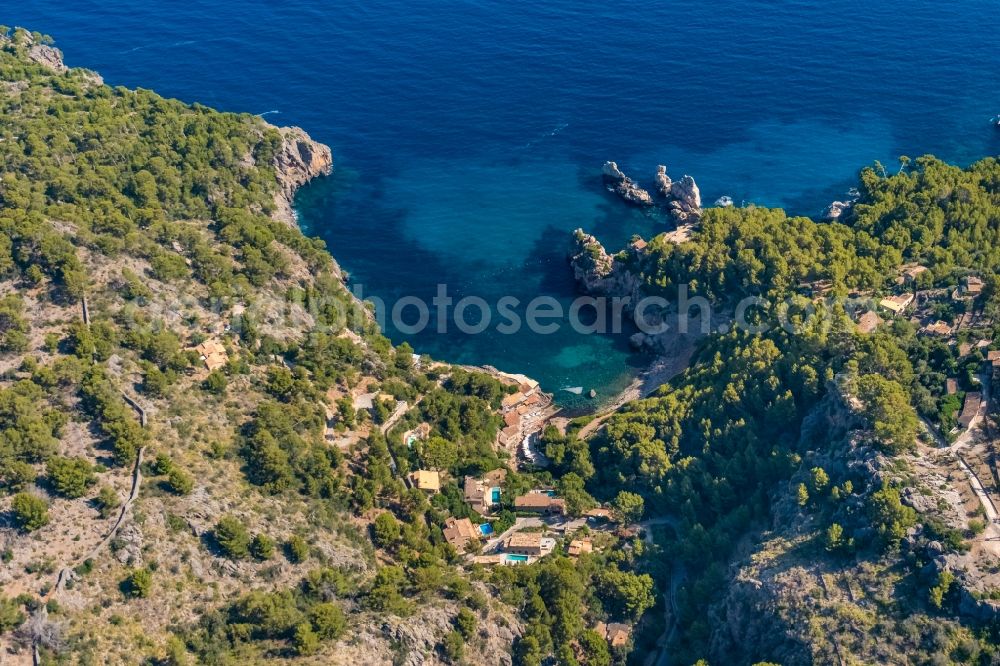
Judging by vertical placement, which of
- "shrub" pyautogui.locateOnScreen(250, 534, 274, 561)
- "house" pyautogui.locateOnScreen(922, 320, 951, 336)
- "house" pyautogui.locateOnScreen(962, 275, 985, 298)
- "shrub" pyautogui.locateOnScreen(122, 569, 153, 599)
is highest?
"house" pyautogui.locateOnScreen(962, 275, 985, 298)

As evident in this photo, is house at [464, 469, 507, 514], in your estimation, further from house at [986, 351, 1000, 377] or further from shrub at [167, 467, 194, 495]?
house at [986, 351, 1000, 377]

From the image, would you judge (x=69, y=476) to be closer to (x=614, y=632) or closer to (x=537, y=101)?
(x=614, y=632)

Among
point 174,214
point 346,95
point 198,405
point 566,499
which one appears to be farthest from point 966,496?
point 346,95

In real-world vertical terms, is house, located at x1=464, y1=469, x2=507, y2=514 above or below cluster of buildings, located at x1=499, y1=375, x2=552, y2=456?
below

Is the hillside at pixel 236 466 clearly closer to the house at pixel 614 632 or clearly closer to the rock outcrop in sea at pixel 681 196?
the house at pixel 614 632

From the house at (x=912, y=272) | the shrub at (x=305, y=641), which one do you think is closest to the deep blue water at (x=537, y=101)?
the house at (x=912, y=272)

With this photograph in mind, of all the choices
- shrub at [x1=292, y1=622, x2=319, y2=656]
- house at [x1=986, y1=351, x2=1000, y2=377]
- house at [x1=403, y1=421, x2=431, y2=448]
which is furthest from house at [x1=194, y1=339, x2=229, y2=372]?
house at [x1=986, y1=351, x2=1000, y2=377]

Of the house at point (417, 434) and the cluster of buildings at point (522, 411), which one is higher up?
the cluster of buildings at point (522, 411)
